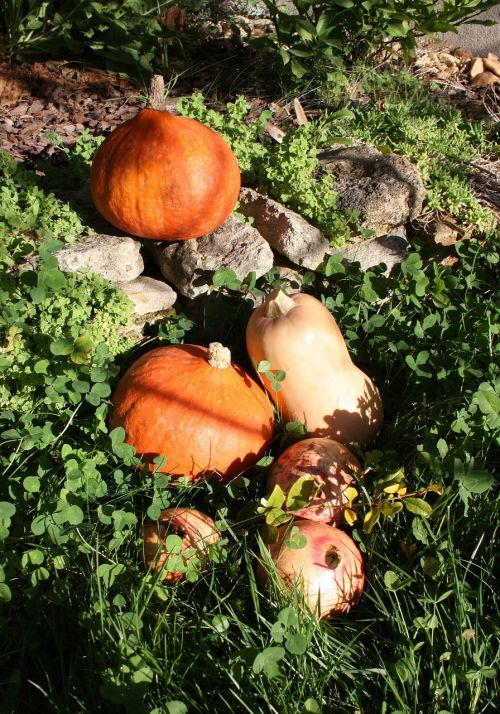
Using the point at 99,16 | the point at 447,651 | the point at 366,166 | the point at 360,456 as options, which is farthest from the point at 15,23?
the point at 447,651

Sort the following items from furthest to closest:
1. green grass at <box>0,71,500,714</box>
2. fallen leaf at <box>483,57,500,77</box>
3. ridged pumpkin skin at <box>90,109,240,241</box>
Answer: fallen leaf at <box>483,57,500,77</box> → ridged pumpkin skin at <box>90,109,240,241</box> → green grass at <box>0,71,500,714</box>

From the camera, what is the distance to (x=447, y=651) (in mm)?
2141

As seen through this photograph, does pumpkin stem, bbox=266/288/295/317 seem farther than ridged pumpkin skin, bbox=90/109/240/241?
No

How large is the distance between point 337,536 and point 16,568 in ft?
3.67

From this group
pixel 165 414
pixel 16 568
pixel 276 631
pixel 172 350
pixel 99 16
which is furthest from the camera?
pixel 99 16

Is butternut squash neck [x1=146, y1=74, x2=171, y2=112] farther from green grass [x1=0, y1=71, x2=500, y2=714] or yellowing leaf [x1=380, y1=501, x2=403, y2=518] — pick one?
yellowing leaf [x1=380, y1=501, x2=403, y2=518]

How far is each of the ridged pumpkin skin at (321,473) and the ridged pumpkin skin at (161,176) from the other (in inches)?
46.7

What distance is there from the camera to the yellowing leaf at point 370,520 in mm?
2389

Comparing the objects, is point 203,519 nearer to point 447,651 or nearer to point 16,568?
point 16,568

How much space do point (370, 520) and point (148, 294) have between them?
5.00 ft

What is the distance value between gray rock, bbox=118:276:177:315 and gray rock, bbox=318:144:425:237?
1080 mm

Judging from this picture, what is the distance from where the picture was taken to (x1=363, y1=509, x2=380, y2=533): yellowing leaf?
2389 mm

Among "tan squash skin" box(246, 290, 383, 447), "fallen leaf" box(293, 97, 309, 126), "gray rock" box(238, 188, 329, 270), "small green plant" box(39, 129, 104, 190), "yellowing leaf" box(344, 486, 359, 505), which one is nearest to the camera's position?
"yellowing leaf" box(344, 486, 359, 505)

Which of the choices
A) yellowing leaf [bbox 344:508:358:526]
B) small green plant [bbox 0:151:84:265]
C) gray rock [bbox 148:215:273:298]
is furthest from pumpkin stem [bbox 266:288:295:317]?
small green plant [bbox 0:151:84:265]
